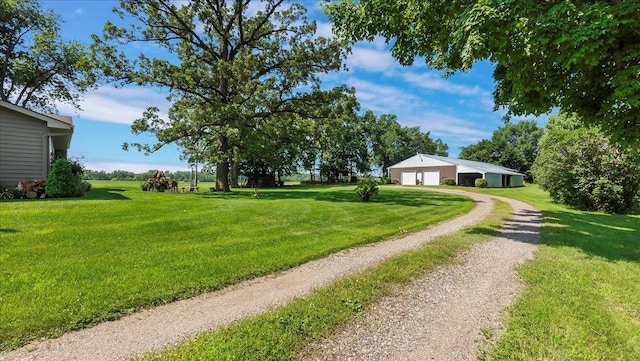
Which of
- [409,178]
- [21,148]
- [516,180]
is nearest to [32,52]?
[21,148]

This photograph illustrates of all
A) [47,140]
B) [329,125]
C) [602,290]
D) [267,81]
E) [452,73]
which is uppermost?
[267,81]

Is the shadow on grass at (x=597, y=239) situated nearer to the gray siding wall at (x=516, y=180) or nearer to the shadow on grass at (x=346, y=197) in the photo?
the shadow on grass at (x=346, y=197)

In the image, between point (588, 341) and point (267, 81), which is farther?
point (267, 81)

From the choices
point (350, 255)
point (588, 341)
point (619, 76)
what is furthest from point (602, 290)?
point (350, 255)

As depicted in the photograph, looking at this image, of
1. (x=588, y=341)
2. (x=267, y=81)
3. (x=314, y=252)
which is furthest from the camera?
(x=267, y=81)

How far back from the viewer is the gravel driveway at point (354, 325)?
2855mm

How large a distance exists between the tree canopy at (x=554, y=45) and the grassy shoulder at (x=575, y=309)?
268cm

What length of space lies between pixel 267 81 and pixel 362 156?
40.0 meters

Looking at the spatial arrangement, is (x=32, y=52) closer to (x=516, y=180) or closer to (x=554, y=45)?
(x=554, y=45)

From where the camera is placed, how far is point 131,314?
3.49 meters

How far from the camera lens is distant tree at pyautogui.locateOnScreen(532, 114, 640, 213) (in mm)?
16609

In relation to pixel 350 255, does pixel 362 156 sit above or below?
above

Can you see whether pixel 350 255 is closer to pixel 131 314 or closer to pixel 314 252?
pixel 314 252

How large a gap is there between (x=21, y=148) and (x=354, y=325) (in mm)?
14626
